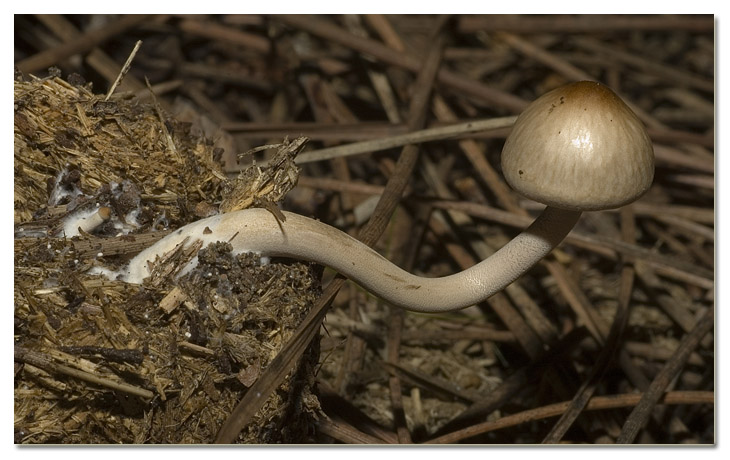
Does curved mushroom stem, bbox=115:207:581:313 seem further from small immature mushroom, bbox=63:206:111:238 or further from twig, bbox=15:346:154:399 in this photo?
twig, bbox=15:346:154:399

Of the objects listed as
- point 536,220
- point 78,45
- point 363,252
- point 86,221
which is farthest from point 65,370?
point 78,45

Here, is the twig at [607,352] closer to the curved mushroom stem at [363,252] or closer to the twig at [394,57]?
the curved mushroom stem at [363,252]

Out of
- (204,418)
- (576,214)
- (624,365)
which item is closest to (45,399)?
(204,418)

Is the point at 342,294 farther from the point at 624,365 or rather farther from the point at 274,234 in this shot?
the point at 624,365

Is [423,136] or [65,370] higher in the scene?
[423,136]

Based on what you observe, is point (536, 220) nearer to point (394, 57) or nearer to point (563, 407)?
point (563, 407)

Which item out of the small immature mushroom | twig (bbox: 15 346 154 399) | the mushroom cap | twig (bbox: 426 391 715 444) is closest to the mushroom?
the mushroom cap
